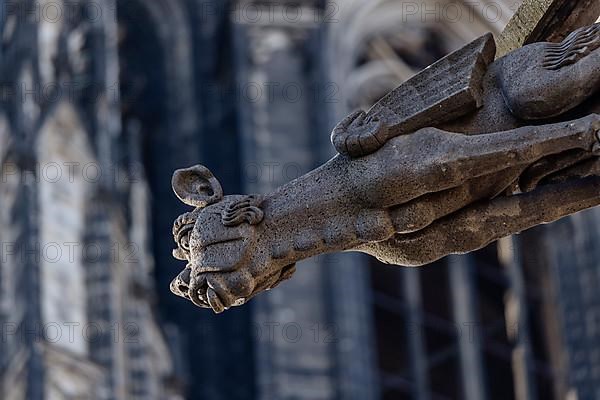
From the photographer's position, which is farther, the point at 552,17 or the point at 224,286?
the point at 552,17

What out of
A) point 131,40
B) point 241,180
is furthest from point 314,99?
point 131,40

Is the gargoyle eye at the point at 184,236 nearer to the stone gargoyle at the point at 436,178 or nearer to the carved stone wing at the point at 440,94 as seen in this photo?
the stone gargoyle at the point at 436,178

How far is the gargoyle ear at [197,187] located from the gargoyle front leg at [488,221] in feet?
1.41

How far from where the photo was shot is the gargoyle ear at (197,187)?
7.25 meters

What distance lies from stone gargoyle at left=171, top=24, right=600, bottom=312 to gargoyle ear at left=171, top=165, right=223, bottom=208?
0.05 metres

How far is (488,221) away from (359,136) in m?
0.38

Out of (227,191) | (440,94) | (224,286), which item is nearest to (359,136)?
(440,94)

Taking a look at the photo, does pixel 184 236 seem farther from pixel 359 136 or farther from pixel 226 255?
pixel 359 136

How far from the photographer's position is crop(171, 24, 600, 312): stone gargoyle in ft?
22.4

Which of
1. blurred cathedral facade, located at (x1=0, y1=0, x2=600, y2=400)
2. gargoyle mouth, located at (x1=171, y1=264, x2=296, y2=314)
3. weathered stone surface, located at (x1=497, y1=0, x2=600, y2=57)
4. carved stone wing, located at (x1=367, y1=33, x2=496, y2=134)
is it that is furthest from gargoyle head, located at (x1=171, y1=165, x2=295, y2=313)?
blurred cathedral facade, located at (x1=0, y1=0, x2=600, y2=400)

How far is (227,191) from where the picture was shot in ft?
72.0

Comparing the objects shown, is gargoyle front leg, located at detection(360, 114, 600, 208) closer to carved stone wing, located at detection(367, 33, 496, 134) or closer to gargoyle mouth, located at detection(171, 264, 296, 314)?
carved stone wing, located at detection(367, 33, 496, 134)

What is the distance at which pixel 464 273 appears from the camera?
23.1 m

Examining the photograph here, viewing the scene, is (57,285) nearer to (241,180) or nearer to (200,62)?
(241,180)
